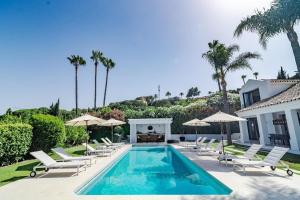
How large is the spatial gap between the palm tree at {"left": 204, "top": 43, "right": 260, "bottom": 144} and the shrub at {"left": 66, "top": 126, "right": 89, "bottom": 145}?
661 inches

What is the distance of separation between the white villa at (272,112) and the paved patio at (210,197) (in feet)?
24.4

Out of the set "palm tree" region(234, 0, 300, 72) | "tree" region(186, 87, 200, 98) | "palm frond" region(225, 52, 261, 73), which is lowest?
"palm tree" region(234, 0, 300, 72)

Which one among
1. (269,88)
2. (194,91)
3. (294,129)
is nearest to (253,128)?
(269,88)

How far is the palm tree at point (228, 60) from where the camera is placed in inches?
855

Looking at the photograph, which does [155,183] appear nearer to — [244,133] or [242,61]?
[244,133]

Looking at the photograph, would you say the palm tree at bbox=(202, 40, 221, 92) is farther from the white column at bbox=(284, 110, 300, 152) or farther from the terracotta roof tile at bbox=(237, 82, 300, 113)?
the white column at bbox=(284, 110, 300, 152)

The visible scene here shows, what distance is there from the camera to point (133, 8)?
51.4 feet

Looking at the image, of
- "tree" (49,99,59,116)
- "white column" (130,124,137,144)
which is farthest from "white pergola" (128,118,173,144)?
"tree" (49,99,59,116)

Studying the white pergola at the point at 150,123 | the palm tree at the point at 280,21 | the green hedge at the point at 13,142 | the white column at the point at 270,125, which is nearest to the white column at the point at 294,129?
the white column at the point at 270,125

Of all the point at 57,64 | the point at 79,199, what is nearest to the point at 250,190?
the point at 79,199

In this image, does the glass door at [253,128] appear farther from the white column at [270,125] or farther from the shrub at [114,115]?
the shrub at [114,115]

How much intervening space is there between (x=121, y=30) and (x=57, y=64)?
28.9 feet

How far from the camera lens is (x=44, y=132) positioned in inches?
599

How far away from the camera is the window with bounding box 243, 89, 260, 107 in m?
22.7
